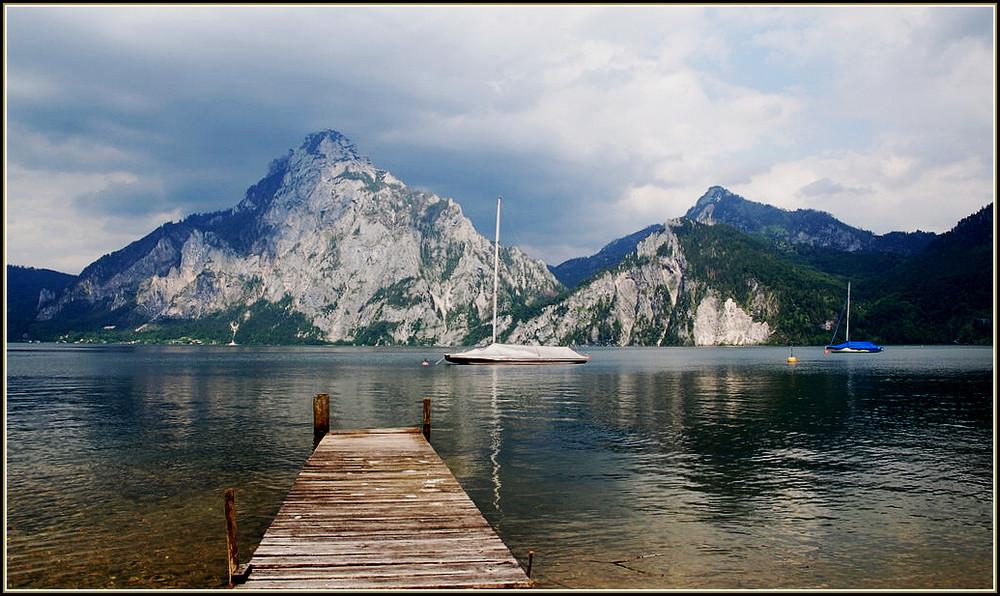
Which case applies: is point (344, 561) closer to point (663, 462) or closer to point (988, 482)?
point (663, 462)

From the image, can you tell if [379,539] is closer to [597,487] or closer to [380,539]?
[380,539]

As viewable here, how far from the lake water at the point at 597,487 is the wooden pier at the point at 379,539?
2271 mm

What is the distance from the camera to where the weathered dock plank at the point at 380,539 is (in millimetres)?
11969

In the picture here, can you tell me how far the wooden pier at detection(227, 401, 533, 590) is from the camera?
1196cm

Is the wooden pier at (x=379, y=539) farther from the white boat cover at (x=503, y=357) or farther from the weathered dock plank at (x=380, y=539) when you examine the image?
the white boat cover at (x=503, y=357)

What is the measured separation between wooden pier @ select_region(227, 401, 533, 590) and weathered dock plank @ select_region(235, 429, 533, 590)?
0.02m

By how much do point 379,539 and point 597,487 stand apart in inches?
508

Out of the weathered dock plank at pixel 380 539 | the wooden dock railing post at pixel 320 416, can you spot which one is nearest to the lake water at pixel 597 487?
the wooden dock railing post at pixel 320 416

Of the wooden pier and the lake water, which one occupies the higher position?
the wooden pier

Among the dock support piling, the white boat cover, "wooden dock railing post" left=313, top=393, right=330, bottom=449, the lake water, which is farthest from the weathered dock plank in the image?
the white boat cover

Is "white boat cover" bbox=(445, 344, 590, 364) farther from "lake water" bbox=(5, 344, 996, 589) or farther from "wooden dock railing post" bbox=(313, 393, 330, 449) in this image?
"wooden dock railing post" bbox=(313, 393, 330, 449)

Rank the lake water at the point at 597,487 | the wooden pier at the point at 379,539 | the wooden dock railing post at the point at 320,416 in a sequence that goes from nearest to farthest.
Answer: the wooden pier at the point at 379,539 → the lake water at the point at 597,487 → the wooden dock railing post at the point at 320,416

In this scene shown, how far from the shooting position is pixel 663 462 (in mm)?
30641

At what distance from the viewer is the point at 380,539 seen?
1434 cm
